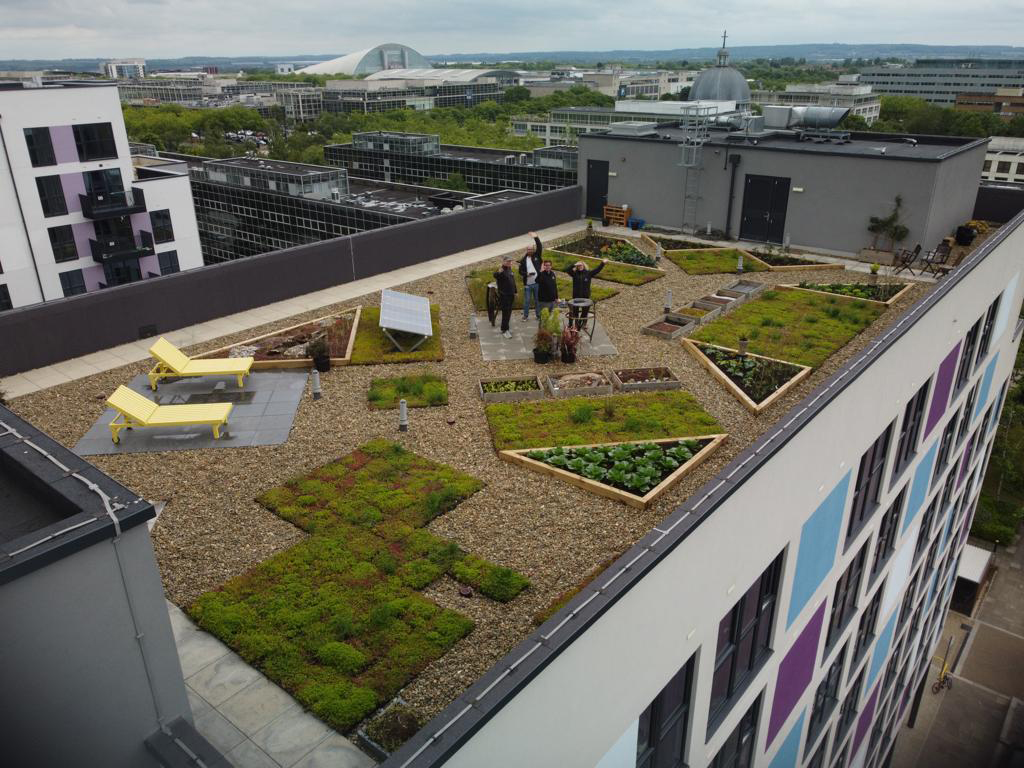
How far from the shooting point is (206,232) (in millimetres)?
48875

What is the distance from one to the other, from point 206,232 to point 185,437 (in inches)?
1641

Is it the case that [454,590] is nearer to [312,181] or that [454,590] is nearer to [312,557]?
[312,557]

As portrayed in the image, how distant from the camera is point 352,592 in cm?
825

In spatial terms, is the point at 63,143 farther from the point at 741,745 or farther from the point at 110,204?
the point at 741,745

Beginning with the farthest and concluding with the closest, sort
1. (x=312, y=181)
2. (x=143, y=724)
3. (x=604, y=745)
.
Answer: (x=312, y=181)
(x=604, y=745)
(x=143, y=724)

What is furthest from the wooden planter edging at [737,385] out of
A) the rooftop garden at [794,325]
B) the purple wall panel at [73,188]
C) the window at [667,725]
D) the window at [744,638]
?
the purple wall panel at [73,188]

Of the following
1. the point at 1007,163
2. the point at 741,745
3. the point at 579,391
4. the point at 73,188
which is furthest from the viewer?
the point at 1007,163

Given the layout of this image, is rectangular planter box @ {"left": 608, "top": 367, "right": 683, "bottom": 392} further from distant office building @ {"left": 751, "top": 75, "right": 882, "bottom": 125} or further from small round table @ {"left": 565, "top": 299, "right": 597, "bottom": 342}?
distant office building @ {"left": 751, "top": 75, "right": 882, "bottom": 125}

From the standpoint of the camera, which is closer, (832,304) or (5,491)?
(5,491)

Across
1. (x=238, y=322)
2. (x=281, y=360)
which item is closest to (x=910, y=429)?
(x=281, y=360)

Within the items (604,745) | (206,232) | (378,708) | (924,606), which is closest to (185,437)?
(378,708)

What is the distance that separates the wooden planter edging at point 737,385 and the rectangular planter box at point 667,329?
47 centimetres

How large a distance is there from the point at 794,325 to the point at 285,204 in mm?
32614

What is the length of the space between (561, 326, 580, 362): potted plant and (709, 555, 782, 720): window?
6646mm
